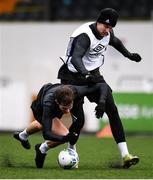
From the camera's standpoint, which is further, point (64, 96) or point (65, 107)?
point (65, 107)

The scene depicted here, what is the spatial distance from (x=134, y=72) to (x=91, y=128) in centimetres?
361

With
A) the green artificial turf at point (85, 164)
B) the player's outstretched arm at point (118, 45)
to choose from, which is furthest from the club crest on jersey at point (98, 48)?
the green artificial turf at point (85, 164)

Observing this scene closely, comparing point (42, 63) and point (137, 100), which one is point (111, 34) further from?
A: point (42, 63)

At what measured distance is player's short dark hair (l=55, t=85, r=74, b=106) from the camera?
38.7 ft

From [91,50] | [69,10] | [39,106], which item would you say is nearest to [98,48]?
[91,50]

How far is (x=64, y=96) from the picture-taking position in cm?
1177

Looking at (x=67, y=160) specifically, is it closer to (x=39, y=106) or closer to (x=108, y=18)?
(x=39, y=106)

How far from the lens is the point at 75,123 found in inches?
499

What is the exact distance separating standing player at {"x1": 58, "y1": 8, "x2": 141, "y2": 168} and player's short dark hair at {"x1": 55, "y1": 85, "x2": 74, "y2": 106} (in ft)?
1.45

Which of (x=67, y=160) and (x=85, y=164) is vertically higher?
(x=67, y=160)

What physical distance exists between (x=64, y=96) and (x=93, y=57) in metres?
1.16

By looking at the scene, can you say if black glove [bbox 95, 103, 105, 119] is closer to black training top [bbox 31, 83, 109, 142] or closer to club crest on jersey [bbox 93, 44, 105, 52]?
black training top [bbox 31, 83, 109, 142]

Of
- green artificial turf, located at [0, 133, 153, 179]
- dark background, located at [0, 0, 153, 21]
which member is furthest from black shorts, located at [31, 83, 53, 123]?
dark background, located at [0, 0, 153, 21]

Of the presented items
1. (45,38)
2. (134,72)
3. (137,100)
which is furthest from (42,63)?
(137,100)
